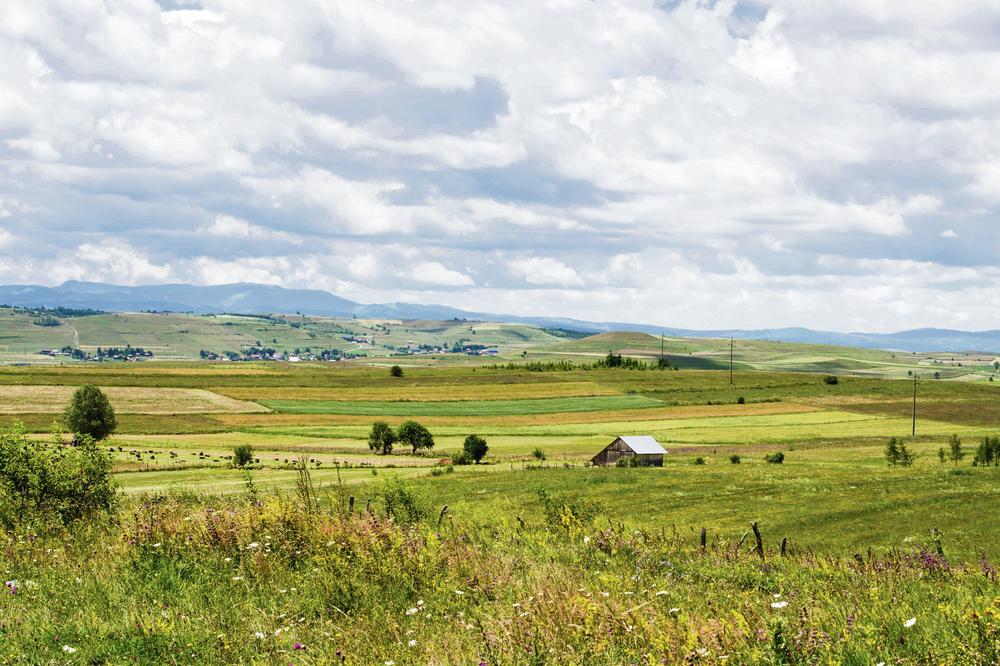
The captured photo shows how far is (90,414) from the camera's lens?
3846 inches

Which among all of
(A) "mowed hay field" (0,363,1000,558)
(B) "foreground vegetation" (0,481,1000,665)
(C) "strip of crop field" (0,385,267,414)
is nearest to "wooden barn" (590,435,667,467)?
(A) "mowed hay field" (0,363,1000,558)

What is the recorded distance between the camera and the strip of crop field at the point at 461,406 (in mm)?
139000

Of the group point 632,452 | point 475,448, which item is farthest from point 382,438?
point 632,452

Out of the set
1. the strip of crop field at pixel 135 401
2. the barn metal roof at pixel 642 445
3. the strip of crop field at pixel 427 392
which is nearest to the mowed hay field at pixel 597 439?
the strip of crop field at pixel 135 401

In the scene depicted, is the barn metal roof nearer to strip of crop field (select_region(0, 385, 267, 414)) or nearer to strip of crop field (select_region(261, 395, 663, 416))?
strip of crop field (select_region(261, 395, 663, 416))

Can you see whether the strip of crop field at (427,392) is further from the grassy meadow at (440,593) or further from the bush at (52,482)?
the bush at (52,482)

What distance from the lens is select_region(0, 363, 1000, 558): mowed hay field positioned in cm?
4316

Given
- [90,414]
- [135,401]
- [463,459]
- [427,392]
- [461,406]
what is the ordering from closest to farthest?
1. [463,459]
2. [90,414]
3. [135,401]
4. [461,406]
5. [427,392]

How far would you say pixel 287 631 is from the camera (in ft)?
29.0

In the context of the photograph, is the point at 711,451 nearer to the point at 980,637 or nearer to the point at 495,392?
the point at 495,392

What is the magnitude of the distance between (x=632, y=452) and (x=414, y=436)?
28642 mm

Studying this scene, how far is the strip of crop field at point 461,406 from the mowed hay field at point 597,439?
1.86 ft

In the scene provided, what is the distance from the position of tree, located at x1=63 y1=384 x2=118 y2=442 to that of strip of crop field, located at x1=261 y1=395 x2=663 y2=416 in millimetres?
37984

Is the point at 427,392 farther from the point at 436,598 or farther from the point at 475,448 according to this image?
the point at 436,598
